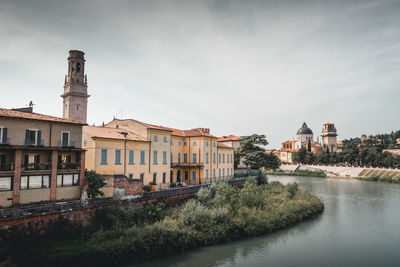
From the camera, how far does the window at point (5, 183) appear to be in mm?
19156

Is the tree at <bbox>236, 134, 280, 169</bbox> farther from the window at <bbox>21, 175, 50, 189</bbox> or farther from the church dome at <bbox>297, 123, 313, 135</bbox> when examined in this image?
the church dome at <bbox>297, 123, 313, 135</bbox>

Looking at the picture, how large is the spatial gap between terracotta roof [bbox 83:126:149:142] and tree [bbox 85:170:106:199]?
4157 mm

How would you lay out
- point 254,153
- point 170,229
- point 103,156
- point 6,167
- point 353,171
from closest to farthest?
point 6,167 → point 170,229 → point 103,156 → point 254,153 → point 353,171

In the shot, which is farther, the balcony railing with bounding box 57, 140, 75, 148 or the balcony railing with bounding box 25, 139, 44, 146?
the balcony railing with bounding box 57, 140, 75, 148

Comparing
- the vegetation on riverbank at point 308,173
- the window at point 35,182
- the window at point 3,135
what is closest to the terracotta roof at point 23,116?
the window at point 3,135

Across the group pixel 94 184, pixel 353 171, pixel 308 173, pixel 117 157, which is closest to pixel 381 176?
pixel 353 171

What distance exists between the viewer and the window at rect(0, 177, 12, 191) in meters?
19.2

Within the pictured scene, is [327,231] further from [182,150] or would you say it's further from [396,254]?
[182,150]

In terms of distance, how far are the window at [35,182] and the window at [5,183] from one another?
0.83 metres

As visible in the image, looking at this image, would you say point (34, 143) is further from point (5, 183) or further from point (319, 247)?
point (319, 247)

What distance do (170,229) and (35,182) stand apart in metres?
10.0

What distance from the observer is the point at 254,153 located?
52.4 meters

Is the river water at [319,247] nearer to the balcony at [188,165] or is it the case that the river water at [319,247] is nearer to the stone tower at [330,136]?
the balcony at [188,165]

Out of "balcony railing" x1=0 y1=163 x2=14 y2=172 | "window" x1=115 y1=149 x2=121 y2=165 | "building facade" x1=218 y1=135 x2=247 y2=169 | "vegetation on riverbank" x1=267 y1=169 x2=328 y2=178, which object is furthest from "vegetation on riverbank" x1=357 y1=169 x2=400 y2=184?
"balcony railing" x1=0 y1=163 x2=14 y2=172
